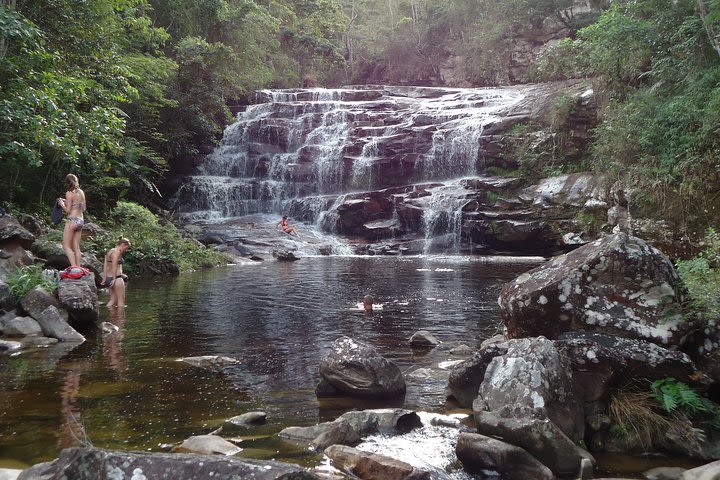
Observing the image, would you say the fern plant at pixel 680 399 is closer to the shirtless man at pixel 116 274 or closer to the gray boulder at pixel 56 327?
the gray boulder at pixel 56 327

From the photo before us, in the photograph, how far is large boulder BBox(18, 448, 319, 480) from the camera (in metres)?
2.41

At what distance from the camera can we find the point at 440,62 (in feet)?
149

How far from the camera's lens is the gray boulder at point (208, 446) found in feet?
13.1

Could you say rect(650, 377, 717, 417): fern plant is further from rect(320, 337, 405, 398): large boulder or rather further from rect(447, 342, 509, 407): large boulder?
rect(320, 337, 405, 398): large boulder

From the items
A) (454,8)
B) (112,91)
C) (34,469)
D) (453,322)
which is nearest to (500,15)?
(454,8)

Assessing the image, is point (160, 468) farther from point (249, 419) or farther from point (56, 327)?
point (56, 327)

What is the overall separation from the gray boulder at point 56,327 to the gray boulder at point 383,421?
5.07 metres

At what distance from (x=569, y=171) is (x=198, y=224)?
54.9 ft

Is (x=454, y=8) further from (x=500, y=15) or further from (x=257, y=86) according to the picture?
(x=257, y=86)

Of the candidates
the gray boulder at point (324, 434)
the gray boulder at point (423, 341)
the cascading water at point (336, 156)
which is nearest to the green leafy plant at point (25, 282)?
the gray boulder at point (423, 341)

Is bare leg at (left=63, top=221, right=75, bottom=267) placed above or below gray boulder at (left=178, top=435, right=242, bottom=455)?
above

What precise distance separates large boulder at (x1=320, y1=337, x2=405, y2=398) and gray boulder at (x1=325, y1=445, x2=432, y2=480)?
146 centimetres

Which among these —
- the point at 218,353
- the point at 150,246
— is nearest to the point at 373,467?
the point at 218,353

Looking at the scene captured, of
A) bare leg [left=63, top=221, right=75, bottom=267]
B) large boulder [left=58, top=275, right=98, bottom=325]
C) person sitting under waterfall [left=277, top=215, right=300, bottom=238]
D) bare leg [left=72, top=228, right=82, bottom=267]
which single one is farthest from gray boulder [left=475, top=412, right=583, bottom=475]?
person sitting under waterfall [left=277, top=215, right=300, bottom=238]
